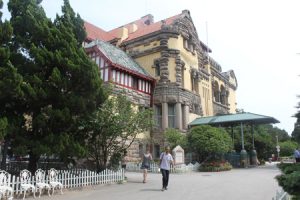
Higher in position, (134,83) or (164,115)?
(134,83)

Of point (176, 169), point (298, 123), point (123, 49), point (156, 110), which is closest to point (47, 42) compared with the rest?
point (298, 123)

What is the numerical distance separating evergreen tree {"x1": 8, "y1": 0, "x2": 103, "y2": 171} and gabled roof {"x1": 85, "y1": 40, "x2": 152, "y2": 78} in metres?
12.2

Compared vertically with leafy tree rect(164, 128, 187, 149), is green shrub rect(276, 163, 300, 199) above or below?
below

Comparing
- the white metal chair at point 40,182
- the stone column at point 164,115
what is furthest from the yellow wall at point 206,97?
the white metal chair at point 40,182

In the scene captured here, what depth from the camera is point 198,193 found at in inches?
476

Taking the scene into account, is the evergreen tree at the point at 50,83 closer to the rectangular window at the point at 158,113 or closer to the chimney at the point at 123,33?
the rectangular window at the point at 158,113

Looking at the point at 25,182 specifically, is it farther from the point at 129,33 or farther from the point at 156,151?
the point at 129,33

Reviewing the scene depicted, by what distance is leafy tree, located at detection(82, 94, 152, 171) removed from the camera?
1552 cm

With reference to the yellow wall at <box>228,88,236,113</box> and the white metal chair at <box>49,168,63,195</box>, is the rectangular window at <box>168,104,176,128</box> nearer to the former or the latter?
the white metal chair at <box>49,168,63,195</box>

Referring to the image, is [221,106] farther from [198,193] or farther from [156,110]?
[198,193]

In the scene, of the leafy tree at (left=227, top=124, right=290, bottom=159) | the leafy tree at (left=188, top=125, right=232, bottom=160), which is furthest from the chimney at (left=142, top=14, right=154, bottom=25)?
the leafy tree at (left=188, top=125, right=232, bottom=160)

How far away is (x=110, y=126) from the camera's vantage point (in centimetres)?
1577

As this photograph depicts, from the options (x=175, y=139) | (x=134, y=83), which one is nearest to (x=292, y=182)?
(x=175, y=139)

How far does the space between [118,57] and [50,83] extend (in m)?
16.6
